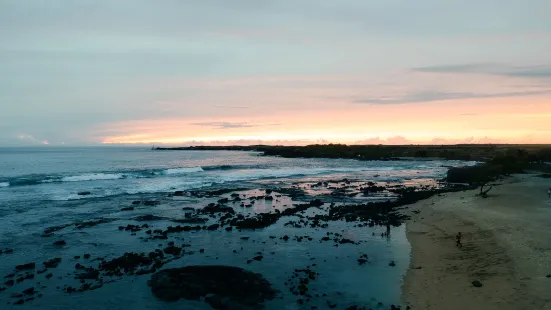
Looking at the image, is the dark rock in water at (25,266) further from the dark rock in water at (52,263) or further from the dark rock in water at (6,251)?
the dark rock in water at (6,251)

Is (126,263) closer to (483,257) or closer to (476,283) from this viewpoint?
(476,283)

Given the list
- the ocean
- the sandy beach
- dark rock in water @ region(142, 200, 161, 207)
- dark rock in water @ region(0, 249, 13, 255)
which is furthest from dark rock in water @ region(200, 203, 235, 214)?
the sandy beach

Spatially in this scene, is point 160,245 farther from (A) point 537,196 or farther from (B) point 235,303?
(A) point 537,196

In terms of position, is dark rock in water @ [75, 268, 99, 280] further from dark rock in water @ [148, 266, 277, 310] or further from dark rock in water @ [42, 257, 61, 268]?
dark rock in water @ [148, 266, 277, 310]

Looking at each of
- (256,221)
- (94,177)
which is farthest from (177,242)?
(94,177)

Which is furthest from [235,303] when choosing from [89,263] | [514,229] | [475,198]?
[475,198]

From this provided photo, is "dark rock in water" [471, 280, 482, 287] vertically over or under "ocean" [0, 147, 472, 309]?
over
